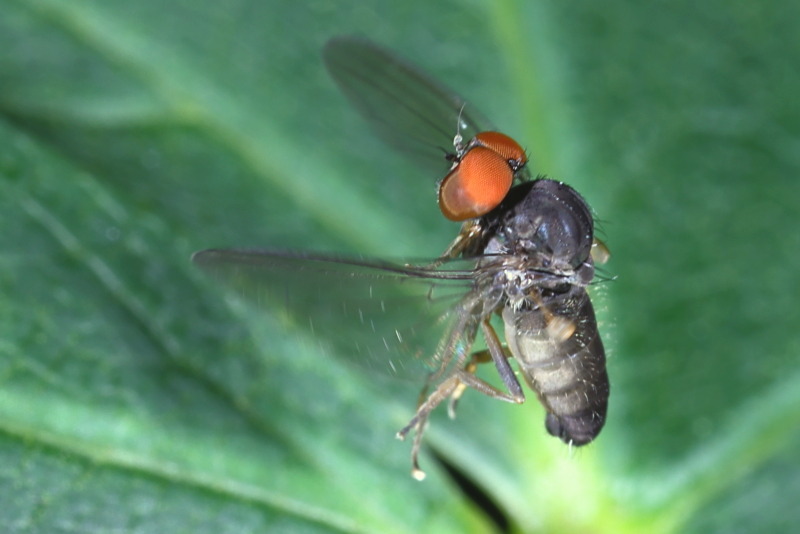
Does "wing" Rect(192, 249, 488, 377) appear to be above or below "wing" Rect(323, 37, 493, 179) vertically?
below

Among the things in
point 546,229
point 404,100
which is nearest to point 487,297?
point 546,229

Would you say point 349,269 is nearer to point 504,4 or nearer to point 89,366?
point 89,366

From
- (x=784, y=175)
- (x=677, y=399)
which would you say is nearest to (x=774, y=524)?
(x=677, y=399)

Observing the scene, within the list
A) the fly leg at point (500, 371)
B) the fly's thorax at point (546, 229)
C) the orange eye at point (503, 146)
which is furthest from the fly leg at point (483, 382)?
the orange eye at point (503, 146)

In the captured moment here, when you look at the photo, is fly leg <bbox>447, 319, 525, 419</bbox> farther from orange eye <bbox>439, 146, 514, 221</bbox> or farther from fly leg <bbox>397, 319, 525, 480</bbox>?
orange eye <bbox>439, 146, 514, 221</bbox>

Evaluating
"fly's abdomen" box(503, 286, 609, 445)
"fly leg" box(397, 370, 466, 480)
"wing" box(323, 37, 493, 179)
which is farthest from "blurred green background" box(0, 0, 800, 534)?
"wing" box(323, 37, 493, 179)

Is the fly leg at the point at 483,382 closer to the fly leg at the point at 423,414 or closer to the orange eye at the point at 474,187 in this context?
the fly leg at the point at 423,414
